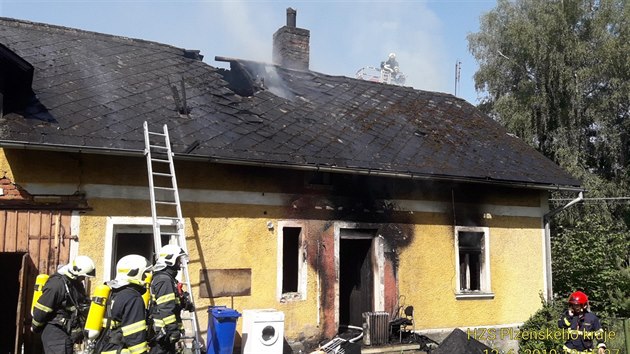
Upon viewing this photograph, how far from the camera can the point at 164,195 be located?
7730 mm

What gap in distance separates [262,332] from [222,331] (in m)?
0.73

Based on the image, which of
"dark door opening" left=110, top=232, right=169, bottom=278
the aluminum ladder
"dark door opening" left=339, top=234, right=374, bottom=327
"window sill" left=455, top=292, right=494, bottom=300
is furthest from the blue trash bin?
"window sill" left=455, top=292, right=494, bottom=300

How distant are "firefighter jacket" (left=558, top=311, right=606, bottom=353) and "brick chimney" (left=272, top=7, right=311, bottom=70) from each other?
901cm

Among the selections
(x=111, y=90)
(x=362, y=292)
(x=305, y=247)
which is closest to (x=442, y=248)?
(x=362, y=292)

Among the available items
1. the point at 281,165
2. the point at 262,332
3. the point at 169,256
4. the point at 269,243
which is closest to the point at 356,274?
the point at 269,243

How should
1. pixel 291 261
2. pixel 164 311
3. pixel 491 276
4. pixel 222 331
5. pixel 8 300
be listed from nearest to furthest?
pixel 164 311 < pixel 222 331 < pixel 8 300 < pixel 291 261 < pixel 491 276

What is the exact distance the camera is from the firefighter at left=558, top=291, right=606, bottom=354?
6973 mm

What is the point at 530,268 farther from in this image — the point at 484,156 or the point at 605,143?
the point at 605,143

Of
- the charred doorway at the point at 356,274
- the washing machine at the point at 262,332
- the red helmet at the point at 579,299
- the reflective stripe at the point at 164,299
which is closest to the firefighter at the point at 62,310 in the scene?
the reflective stripe at the point at 164,299

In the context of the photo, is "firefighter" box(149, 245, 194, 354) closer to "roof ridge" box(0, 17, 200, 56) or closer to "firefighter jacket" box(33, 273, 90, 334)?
"firefighter jacket" box(33, 273, 90, 334)

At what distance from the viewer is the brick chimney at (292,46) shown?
1359 cm

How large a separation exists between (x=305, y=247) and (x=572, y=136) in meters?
13.7

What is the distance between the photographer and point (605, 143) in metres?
18.3

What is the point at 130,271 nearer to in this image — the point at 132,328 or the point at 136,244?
the point at 132,328
